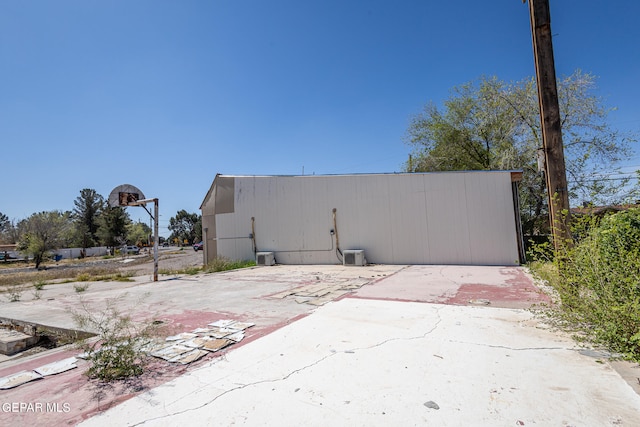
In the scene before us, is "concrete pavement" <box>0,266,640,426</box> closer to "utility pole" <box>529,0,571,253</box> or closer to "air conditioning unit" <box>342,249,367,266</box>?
"utility pole" <box>529,0,571,253</box>

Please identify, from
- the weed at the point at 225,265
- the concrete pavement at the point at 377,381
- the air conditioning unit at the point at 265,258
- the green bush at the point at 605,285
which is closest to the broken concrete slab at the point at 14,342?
the concrete pavement at the point at 377,381

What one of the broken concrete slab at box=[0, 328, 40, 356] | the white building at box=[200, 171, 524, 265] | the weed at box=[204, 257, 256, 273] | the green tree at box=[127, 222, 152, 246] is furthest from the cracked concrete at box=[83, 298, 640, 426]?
the green tree at box=[127, 222, 152, 246]

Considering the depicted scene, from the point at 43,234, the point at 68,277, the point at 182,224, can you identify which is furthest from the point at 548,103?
the point at 182,224

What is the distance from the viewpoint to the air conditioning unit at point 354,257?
488 inches

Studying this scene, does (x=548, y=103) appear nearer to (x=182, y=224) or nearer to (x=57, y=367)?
(x=57, y=367)

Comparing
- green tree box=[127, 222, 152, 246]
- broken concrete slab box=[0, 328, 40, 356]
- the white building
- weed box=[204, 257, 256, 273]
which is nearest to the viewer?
broken concrete slab box=[0, 328, 40, 356]

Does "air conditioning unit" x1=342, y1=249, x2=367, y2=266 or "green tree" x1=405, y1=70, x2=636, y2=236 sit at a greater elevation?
"green tree" x1=405, y1=70, x2=636, y2=236

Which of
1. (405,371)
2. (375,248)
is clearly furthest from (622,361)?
(375,248)

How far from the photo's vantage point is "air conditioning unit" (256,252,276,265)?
1395cm

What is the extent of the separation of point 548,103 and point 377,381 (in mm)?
4856

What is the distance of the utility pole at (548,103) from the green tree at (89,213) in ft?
183

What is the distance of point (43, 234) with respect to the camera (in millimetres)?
30109

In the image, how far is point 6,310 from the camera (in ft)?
21.6

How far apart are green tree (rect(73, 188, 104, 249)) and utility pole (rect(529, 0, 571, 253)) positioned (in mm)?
55890
